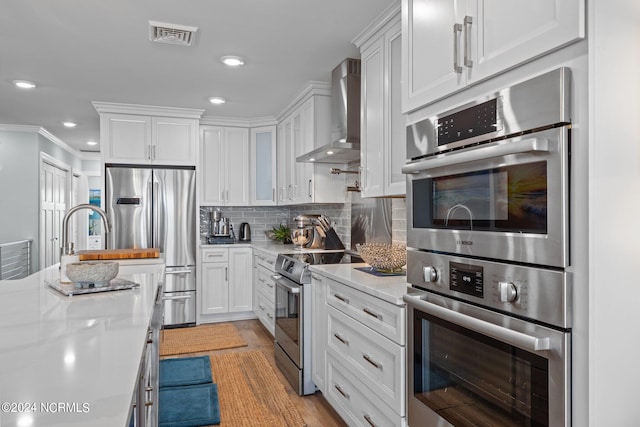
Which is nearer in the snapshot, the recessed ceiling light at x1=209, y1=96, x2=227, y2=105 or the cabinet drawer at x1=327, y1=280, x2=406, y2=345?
the cabinet drawer at x1=327, y1=280, x2=406, y2=345

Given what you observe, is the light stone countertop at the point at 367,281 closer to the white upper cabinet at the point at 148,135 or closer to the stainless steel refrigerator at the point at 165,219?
the stainless steel refrigerator at the point at 165,219

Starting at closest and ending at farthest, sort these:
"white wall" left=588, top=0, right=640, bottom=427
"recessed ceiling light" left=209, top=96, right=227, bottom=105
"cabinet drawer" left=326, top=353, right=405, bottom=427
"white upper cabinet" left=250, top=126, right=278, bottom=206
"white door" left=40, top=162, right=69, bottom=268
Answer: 1. "white wall" left=588, top=0, right=640, bottom=427
2. "cabinet drawer" left=326, top=353, right=405, bottom=427
3. "recessed ceiling light" left=209, top=96, right=227, bottom=105
4. "white upper cabinet" left=250, top=126, right=278, bottom=206
5. "white door" left=40, top=162, right=69, bottom=268

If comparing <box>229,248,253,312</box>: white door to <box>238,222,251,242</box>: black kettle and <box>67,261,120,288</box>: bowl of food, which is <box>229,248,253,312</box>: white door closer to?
<box>238,222,251,242</box>: black kettle

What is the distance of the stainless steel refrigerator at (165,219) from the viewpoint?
4691 mm

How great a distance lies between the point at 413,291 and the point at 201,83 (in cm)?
299

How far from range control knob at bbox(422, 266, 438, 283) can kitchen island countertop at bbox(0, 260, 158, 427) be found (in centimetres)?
97

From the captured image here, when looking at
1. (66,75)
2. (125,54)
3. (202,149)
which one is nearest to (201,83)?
(125,54)

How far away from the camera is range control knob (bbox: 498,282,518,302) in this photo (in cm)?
122

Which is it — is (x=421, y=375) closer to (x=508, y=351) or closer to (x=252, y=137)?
(x=508, y=351)

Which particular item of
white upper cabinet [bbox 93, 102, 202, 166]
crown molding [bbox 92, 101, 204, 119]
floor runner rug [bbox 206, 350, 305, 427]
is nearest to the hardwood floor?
floor runner rug [bbox 206, 350, 305, 427]

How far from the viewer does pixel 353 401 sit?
231cm

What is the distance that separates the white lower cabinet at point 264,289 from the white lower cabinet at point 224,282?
0.14m

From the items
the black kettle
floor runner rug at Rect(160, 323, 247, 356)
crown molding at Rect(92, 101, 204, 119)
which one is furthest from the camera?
the black kettle

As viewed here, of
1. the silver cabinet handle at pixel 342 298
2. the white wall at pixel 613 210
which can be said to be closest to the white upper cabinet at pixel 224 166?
the silver cabinet handle at pixel 342 298
